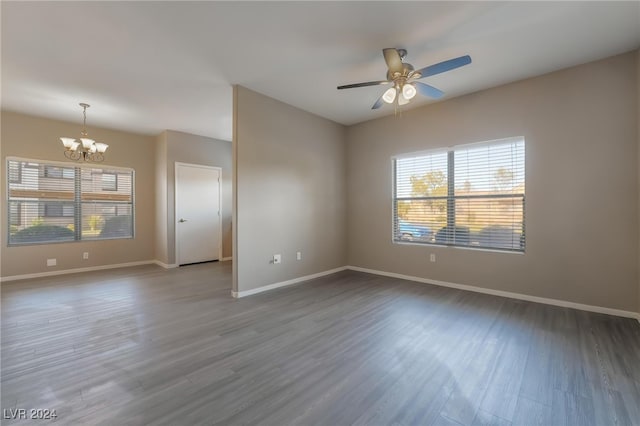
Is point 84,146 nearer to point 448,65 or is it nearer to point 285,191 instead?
point 285,191

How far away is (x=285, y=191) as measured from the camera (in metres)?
4.30

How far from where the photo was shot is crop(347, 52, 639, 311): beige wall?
2.90 meters

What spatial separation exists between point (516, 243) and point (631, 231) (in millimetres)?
1023

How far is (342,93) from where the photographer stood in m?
3.87

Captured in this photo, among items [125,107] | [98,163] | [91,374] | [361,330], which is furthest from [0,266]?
[361,330]

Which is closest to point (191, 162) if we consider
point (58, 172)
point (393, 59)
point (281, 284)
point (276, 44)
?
point (58, 172)

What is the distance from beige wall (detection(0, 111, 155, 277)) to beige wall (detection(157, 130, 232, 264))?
0.53m

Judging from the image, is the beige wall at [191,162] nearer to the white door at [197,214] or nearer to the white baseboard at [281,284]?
the white door at [197,214]

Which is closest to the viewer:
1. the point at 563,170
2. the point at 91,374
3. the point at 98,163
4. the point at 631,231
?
the point at 91,374

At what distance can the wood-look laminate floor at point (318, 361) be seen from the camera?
5.20 feet

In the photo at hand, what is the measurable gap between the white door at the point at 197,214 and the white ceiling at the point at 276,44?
214 cm

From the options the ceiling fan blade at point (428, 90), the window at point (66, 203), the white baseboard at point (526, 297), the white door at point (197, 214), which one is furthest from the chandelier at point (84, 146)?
the white baseboard at point (526, 297)

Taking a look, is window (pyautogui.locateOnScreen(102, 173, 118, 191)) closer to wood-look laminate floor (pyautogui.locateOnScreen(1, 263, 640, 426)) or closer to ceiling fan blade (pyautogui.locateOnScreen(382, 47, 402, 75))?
wood-look laminate floor (pyautogui.locateOnScreen(1, 263, 640, 426))

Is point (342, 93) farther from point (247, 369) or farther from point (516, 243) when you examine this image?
point (247, 369)
